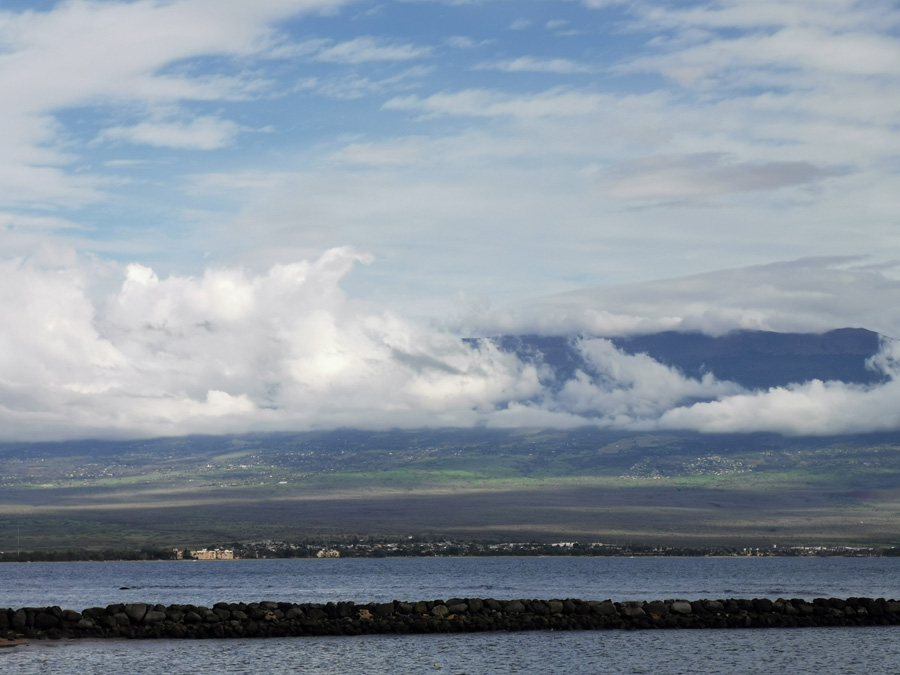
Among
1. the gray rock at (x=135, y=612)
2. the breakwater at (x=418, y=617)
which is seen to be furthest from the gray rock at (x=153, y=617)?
the gray rock at (x=135, y=612)

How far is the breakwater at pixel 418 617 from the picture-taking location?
71312 mm

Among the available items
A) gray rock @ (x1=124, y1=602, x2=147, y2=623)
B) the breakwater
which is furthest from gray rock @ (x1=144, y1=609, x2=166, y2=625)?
gray rock @ (x1=124, y1=602, x2=147, y2=623)

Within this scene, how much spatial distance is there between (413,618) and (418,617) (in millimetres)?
352

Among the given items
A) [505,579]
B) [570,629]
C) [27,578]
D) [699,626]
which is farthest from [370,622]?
[27,578]

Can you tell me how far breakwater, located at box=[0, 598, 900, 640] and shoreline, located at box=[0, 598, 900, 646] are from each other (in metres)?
0.06

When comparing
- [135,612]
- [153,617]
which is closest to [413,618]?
[153,617]

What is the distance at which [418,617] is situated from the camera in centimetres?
7606

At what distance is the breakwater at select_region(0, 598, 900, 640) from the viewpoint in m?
71.3

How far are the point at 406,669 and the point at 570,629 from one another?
2007 cm

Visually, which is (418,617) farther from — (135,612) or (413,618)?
(135,612)

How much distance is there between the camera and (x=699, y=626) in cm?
7812

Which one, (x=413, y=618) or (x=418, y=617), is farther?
(x=418, y=617)

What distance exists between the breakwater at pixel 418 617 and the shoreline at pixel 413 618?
58mm

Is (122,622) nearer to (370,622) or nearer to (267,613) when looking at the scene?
(267,613)
